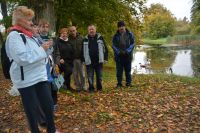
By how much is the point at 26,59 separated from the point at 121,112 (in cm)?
306

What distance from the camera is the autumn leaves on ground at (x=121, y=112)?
21.3 ft

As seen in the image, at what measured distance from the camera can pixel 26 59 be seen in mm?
4840

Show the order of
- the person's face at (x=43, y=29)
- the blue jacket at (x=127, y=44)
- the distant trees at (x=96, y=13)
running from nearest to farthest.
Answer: the person's face at (x=43, y=29), the blue jacket at (x=127, y=44), the distant trees at (x=96, y=13)

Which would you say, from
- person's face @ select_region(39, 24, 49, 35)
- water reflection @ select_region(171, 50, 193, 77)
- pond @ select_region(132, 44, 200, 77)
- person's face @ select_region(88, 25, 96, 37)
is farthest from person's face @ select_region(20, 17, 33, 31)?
water reflection @ select_region(171, 50, 193, 77)

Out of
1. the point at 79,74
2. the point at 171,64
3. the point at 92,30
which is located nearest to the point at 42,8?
the point at 92,30

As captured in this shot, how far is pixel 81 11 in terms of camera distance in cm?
→ 1955

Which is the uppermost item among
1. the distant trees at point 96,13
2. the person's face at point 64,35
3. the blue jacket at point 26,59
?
the distant trees at point 96,13

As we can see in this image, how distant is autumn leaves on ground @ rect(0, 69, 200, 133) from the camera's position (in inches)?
256

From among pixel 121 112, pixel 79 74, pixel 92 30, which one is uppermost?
pixel 92 30

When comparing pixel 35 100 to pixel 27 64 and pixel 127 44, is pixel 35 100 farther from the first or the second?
pixel 127 44

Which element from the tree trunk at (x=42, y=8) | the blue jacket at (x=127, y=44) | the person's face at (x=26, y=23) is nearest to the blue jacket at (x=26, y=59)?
the person's face at (x=26, y=23)

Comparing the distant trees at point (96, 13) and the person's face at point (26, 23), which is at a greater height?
the distant trees at point (96, 13)

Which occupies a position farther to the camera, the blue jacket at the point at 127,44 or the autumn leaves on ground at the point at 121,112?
the blue jacket at the point at 127,44

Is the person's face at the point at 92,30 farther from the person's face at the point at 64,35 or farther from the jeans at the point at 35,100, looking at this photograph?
the jeans at the point at 35,100
